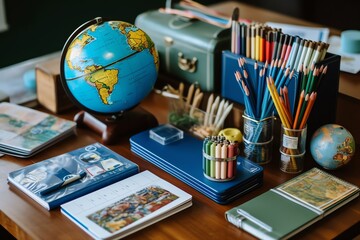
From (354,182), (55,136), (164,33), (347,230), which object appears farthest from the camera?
(164,33)

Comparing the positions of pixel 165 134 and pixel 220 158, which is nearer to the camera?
pixel 220 158

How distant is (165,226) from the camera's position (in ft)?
4.38

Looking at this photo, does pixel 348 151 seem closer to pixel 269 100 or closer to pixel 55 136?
pixel 269 100

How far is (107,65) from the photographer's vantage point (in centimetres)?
154

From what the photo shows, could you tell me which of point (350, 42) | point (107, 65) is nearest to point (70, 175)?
point (107, 65)

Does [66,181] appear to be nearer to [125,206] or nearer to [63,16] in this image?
[125,206]

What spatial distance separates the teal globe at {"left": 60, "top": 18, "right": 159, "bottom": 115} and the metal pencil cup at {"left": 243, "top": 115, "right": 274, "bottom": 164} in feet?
0.99

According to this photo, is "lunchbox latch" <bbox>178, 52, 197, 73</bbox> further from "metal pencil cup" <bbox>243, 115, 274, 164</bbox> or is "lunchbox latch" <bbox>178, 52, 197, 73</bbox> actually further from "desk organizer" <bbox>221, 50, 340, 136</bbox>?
"metal pencil cup" <bbox>243, 115, 274, 164</bbox>

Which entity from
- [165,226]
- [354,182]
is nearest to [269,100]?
[354,182]

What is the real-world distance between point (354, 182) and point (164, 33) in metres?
0.80

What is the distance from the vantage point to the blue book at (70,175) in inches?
55.9

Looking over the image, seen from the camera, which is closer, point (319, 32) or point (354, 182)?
point (354, 182)

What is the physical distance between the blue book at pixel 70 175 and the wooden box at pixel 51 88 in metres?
0.28

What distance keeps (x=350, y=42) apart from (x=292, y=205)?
81 centimetres
